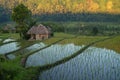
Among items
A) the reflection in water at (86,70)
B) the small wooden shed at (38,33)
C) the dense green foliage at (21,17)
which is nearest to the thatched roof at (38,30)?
the small wooden shed at (38,33)

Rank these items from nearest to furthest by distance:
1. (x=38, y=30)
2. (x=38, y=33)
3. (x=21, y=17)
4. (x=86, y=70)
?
1. (x=86, y=70)
2. (x=21, y=17)
3. (x=38, y=33)
4. (x=38, y=30)

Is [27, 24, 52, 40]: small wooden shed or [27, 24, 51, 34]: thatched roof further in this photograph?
[27, 24, 51, 34]: thatched roof

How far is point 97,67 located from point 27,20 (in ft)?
159

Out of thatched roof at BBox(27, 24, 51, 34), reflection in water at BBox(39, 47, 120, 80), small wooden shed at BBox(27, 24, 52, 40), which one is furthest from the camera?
thatched roof at BBox(27, 24, 51, 34)

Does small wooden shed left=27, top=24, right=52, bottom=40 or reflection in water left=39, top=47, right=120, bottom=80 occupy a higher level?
reflection in water left=39, top=47, right=120, bottom=80

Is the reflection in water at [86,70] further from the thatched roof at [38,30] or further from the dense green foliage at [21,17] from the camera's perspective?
the thatched roof at [38,30]

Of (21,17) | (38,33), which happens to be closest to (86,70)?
(21,17)

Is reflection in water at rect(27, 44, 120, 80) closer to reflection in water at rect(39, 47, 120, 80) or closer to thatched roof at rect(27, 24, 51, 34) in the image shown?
reflection in water at rect(39, 47, 120, 80)

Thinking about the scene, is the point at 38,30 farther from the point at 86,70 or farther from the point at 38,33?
the point at 86,70

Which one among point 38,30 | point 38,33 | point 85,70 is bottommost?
point 38,33

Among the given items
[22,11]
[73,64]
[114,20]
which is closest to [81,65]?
[73,64]

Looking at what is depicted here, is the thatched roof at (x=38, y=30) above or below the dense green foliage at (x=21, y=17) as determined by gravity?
below

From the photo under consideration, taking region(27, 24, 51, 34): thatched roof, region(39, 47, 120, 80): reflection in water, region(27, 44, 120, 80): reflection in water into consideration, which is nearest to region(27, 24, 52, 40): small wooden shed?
region(27, 24, 51, 34): thatched roof

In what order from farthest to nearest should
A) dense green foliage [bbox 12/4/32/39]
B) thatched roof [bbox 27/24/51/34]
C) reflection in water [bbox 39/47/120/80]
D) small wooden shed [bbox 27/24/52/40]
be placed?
thatched roof [bbox 27/24/51/34]
small wooden shed [bbox 27/24/52/40]
dense green foliage [bbox 12/4/32/39]
reflection in water [bbox 39/47/120/80]
